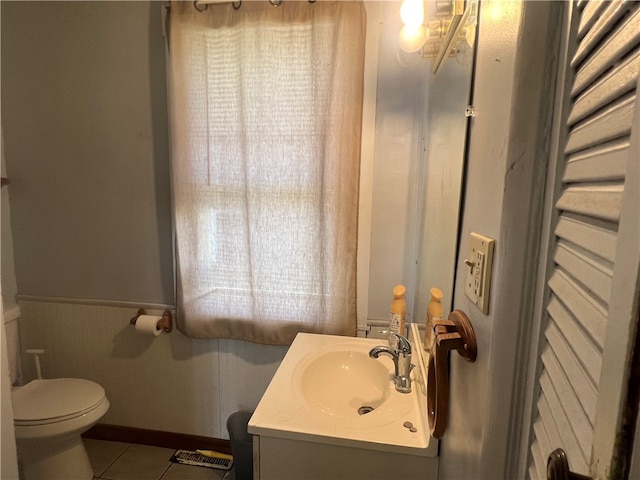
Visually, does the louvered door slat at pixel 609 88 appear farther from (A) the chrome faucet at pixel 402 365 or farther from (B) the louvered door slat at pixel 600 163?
(A) the chrome faucet at pixel 402 365

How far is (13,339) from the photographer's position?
6.27 feet

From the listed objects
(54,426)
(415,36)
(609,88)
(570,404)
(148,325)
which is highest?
(415,36)

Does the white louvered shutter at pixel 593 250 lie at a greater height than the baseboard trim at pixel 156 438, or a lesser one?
greater

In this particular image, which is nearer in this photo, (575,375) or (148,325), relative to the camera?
(575,375)

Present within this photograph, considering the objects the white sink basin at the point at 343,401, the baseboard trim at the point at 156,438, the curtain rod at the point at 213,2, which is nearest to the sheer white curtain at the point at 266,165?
the curtain rod at the point at 213,2

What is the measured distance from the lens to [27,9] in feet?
5.81

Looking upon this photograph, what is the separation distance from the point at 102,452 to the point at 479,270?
2.24m

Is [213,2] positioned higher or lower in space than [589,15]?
higher

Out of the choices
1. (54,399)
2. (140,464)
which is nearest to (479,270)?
(54,399)

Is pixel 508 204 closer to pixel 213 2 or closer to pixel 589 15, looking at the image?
pixel 589 15

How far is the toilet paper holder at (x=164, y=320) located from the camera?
1.83 meters

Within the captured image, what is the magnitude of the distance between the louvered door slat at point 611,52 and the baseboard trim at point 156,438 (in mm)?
2126

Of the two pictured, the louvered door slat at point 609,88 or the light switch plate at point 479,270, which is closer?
the louvered door slat at point 609,88

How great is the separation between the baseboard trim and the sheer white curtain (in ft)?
2.09
